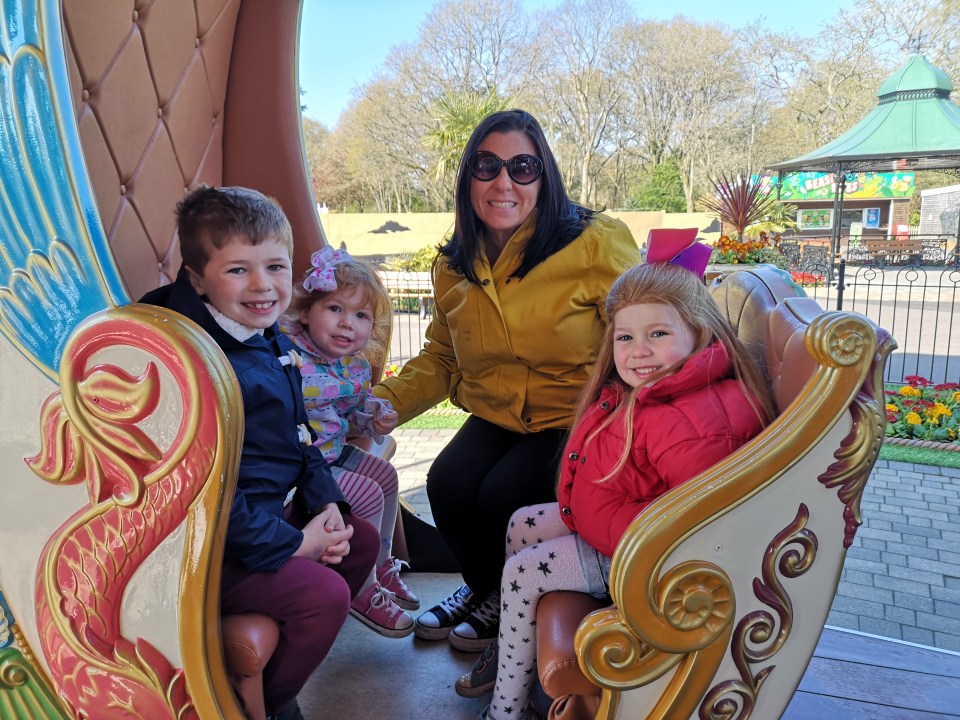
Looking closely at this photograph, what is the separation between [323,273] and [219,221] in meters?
0.53

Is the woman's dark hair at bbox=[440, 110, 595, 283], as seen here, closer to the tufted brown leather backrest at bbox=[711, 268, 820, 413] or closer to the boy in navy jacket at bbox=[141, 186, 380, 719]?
the tufted brown leather backrest at bbox=[711, 268, 820, 413]

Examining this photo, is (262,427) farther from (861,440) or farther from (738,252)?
(738,252)

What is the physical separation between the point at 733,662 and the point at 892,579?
8.61ft

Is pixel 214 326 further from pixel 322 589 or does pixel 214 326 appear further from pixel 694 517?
pixel 694 517

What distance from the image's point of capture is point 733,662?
1.24 m

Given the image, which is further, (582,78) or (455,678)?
(582,78)

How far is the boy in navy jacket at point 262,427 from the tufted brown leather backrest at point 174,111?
12.0 inches

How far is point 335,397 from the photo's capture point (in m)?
2.01

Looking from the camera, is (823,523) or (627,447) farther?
(627,447)

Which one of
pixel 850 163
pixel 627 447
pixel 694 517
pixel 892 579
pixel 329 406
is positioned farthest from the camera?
pixel 850 163

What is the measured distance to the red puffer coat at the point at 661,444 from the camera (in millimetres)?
1298

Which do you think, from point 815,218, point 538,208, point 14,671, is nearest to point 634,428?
point 538,208

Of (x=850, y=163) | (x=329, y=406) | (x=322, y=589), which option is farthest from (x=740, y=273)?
(x=850, y=163)

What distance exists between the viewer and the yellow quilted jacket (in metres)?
1.98
